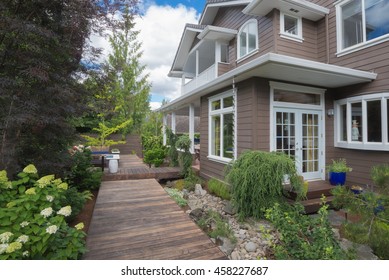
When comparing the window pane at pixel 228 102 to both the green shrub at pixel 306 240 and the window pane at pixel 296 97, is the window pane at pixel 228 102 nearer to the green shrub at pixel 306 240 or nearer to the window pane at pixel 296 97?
the window pane at pixel 296 97

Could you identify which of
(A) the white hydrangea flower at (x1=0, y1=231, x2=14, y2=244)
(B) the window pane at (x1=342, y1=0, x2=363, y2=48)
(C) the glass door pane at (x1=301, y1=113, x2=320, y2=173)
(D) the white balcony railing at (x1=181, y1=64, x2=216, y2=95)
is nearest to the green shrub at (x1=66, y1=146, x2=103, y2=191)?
(A) the white hydrangea flower at (x1=0, y1=231, x2=14, y2=244)

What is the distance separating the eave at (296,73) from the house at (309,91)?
0.06 feet

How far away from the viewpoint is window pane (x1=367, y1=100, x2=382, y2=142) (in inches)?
184

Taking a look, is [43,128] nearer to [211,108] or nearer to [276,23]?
[211,108]

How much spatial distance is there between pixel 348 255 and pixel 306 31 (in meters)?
6.12

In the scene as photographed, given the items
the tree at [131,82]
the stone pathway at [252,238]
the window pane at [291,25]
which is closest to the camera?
the stone pathway at [252,238]

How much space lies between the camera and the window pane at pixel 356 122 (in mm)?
5074

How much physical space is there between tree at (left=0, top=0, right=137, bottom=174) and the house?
289 cm

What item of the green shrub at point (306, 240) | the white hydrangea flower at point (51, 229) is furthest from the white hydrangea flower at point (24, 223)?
the green shrub at point (306, 240)

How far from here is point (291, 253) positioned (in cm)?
242

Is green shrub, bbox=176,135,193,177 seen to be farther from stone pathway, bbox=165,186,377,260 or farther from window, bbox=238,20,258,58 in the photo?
window, bbox=238,20,258,58

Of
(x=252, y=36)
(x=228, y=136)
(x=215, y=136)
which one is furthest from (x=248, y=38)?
(x=228, y=136)
